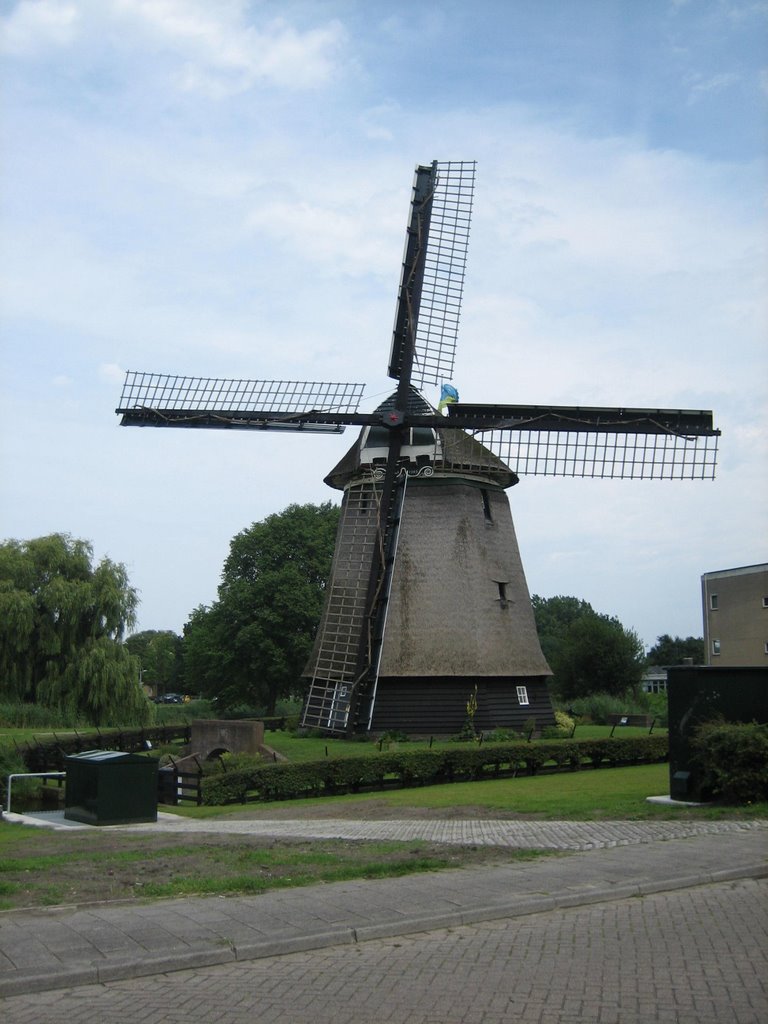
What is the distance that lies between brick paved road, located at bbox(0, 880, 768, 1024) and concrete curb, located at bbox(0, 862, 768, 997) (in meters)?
0.07

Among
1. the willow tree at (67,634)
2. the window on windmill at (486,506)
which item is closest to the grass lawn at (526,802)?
the window on windmill at (486,506)

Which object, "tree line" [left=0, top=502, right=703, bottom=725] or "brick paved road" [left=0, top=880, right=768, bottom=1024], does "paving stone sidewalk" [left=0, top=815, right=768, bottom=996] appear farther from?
"tree line" [left=0, top=502, right=703, bottom=725]

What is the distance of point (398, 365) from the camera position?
31797 mm

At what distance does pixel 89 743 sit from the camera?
29156mm

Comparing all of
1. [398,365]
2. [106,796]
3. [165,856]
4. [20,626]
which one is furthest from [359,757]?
[20,626]

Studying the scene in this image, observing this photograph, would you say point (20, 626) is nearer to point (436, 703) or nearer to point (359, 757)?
point (436, 703)

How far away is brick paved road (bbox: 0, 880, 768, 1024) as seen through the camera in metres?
5.90

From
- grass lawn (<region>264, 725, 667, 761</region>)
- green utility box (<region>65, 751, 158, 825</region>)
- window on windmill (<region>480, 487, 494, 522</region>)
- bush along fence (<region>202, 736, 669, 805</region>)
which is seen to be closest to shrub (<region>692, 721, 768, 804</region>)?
bush along fence (<region>202, 736, 669, 805</region>)

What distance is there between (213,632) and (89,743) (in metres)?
26.4

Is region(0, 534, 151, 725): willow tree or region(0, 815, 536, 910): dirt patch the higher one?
region(0, 534, 151, 725): willow tree

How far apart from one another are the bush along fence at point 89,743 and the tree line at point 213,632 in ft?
17.1

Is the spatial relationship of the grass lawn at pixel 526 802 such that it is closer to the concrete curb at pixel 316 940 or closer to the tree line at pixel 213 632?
the concrete curb at pixel 316 940

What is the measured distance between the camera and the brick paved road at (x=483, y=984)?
5.90m

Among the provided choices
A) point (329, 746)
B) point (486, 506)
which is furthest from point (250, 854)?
point (486, 506)
